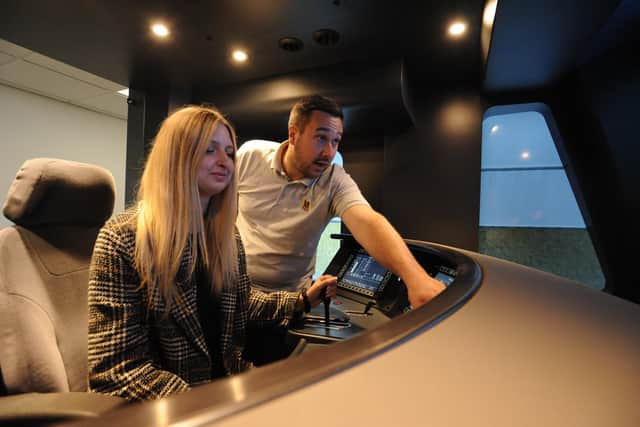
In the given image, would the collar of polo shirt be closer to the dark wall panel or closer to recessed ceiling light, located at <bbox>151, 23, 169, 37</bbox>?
recessed ceiling light, located at <bbox>151, 23, 169, 37</bbox>

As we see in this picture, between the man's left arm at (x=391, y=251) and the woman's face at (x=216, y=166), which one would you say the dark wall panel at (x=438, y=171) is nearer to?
the man's left arm at (x=391, y=251)

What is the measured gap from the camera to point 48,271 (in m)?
1.06

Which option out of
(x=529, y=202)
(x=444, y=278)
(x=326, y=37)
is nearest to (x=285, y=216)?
(x=444, y=278)

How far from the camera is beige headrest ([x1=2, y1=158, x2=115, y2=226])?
1.04m

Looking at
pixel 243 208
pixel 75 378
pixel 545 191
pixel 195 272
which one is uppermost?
pixel 545 191

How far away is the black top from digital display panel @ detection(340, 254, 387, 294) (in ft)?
2.20

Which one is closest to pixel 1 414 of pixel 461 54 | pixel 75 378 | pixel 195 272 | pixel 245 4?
pixel 75 378

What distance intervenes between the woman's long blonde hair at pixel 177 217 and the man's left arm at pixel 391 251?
0.51m

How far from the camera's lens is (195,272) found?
39.9 inches

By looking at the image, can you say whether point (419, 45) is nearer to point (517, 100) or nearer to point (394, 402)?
point (517, 100)

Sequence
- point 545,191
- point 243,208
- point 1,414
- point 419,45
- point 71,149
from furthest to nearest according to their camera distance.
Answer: point 71,149, point 545,191, point 419,45, point 243,208, point 1,414

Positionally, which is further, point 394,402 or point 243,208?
point 243,208

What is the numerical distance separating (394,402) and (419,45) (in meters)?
3.09

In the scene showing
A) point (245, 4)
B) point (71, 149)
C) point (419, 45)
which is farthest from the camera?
point (71, 149)
